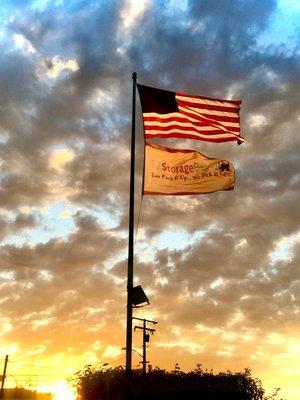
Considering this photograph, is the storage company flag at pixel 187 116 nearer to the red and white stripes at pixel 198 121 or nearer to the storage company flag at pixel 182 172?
the red and white stripes at pixel 198 121

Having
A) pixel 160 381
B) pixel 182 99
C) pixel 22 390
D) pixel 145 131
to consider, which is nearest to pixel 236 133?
pixel 182 99

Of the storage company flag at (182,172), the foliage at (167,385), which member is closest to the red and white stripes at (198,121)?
the storage company flag at (182,172)

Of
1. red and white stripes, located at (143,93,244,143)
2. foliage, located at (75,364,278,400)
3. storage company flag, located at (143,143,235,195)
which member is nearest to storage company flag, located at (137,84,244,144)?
red and white stripes, located at (143,93,244,143)

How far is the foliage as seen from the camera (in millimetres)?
19891

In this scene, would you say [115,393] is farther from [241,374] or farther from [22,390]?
[22,390]

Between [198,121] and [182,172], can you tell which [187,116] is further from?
[182,172]

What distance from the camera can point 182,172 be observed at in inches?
716

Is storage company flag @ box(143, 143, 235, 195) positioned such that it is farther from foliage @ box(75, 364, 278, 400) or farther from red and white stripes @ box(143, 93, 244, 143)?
foliage @ box(75, 364, 278, 400)

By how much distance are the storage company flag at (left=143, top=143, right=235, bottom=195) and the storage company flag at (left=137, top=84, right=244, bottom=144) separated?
98 centimetres

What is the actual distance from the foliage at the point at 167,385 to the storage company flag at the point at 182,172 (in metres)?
7.25

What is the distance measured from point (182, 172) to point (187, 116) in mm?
2554

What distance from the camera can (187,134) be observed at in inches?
758

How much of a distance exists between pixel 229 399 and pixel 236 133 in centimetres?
1096

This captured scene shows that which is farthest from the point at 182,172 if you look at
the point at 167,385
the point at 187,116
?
the point at 167,385
